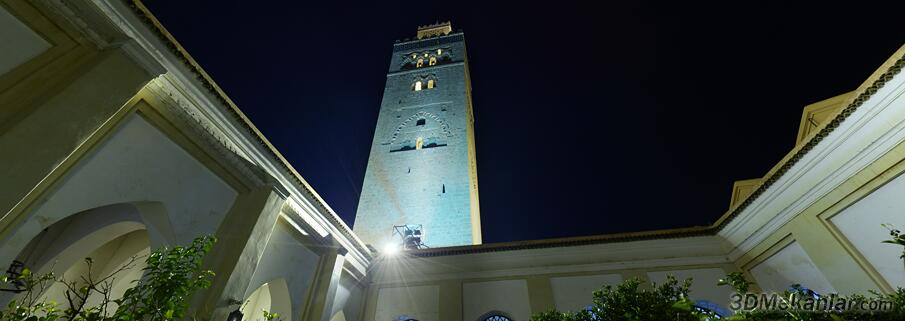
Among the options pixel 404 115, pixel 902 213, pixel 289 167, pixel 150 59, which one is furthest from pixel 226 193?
pixel 404 115

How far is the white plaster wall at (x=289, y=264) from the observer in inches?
280

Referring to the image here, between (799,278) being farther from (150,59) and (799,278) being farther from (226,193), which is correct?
(150,59)

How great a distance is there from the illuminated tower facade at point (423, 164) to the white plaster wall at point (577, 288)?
6.51 m

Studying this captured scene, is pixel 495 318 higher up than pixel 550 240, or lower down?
lower down

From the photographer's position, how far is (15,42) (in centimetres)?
390

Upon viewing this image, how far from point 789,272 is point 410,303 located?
9.20 m

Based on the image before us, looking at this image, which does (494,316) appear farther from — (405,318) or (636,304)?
(636,304)

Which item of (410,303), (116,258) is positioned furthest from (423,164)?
(116,258)

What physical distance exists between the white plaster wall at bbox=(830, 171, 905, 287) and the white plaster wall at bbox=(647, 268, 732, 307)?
3160 mm

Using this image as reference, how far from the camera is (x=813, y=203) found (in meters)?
7.27

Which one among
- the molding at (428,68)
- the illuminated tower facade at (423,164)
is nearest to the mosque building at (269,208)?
the illuminated tower facade at (423,164)

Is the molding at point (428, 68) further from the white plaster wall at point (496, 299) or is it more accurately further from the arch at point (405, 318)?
the arch at point (405, 318)

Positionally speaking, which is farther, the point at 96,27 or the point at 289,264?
the point at 289,264

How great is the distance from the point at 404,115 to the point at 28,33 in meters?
18.6
